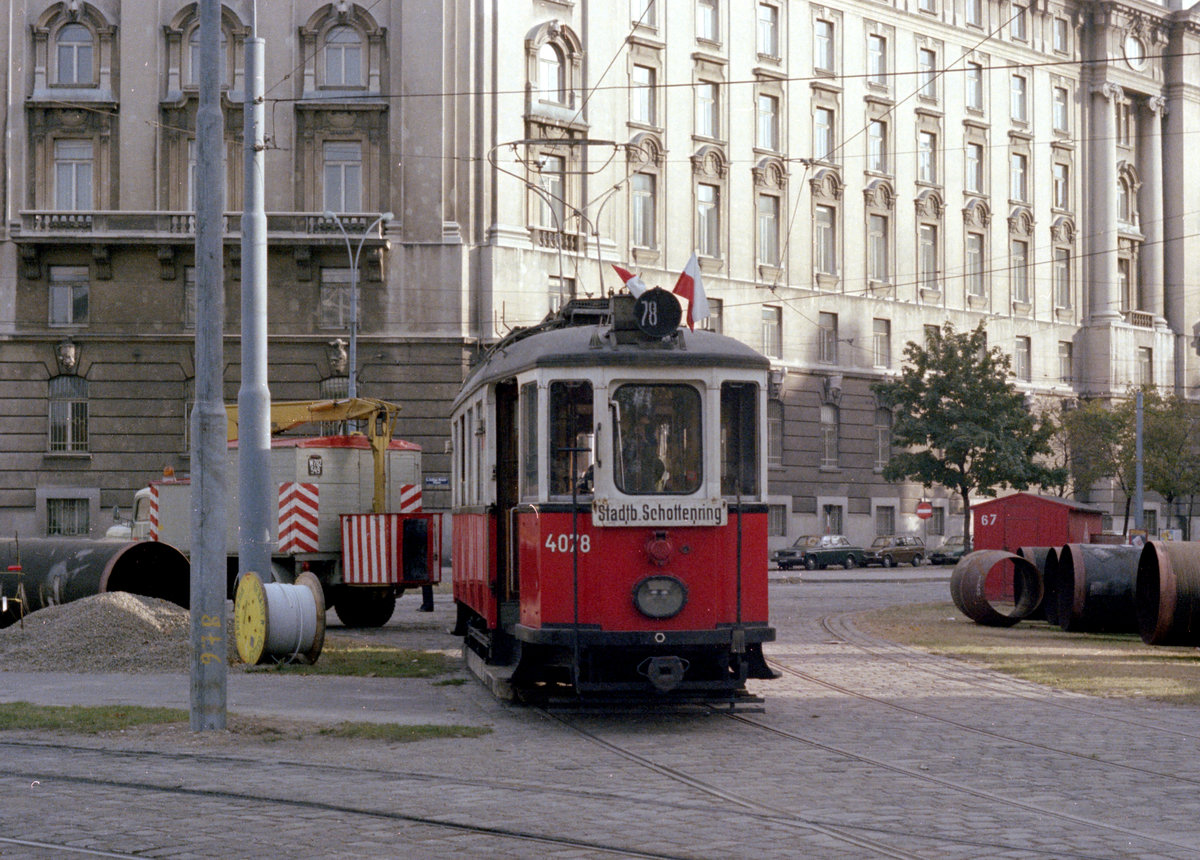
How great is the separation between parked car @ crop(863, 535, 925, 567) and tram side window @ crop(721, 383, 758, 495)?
41.5 meters

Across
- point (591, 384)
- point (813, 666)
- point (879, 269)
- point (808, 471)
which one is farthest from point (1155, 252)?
point (591, 384)

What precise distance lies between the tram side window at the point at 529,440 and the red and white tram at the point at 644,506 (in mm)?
16

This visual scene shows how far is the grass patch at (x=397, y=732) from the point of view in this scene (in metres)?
11.3

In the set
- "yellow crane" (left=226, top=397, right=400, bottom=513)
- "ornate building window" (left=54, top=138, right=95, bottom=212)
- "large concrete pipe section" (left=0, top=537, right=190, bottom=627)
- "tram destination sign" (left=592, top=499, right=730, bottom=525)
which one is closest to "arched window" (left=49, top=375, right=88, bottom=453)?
"ornate building window" (left=54, top=138, right=95, bottom=212)

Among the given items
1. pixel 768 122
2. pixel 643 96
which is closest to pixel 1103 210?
pixel 768 122

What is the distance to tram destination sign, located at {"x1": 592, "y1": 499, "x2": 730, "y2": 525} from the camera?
38.3ft

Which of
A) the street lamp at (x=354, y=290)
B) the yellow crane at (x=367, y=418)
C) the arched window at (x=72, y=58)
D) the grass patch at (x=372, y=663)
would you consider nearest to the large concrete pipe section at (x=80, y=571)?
the grass patch at (x=372, y=663)

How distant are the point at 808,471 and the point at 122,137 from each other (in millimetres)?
24362

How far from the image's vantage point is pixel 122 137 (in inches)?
1676

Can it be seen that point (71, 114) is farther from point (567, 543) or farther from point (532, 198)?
point (567, 543)

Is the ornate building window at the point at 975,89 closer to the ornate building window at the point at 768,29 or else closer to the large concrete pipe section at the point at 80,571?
the ornate building window at the point at 768,29

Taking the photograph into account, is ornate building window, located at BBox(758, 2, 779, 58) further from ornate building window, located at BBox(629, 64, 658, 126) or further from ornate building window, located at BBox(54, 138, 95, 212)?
ornate building window, located at BBox(54, 138, 95, 212)

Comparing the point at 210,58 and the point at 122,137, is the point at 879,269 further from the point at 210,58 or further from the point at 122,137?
the point at 210,58

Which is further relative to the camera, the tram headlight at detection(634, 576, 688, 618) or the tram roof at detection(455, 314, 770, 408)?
the tram roof at detection(455, 314, 770, 408)
